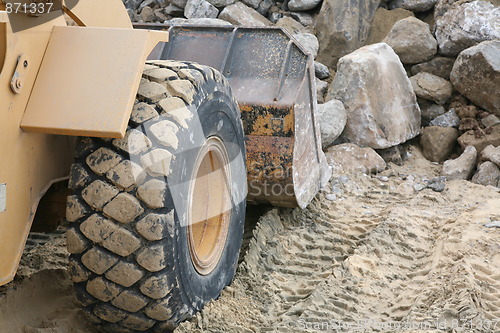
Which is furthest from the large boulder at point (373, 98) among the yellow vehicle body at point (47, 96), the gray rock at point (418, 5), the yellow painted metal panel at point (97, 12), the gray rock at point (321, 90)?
the yellow vehicle body at point (47, 96)

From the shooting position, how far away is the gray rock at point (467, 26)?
661cm

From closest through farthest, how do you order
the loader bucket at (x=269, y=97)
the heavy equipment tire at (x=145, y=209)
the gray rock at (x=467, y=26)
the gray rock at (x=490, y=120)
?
the heavy equipment tire at (x=145, y=209)
the loader bucket at (x=269, y=97)
the gray rock at (x=490, y=120)
the gray rock at (x=467, y=26)

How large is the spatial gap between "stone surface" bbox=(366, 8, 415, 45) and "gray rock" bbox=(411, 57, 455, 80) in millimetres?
899

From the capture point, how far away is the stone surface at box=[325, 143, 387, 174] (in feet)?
19.0

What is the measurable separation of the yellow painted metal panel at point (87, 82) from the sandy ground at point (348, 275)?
3.38 ft

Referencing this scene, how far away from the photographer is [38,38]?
2.32 metres

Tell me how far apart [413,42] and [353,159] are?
71.9 inches

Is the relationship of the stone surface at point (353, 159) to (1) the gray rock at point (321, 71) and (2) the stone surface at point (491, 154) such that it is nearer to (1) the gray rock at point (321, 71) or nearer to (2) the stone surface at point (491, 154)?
(2) the stone surface at point (491, 154)

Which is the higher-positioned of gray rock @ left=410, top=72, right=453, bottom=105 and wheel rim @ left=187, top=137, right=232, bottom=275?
wheel rim @ left=187, top=137, right=232, bottom=275

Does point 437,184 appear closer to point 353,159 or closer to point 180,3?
point 353,159

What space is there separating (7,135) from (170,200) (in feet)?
2.10

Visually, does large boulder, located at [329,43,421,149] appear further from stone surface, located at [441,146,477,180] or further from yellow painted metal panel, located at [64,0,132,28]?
yellow painted metal panel, located at [64,0,132,28]

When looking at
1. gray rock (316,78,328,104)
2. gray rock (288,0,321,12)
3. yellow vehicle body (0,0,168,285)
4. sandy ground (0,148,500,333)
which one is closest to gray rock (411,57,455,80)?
gray rock (316,78,328,104)

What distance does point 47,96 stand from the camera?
2.28 m
